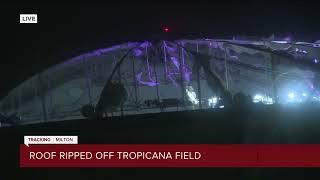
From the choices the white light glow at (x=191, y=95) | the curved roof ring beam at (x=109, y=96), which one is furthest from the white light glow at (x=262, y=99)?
the curved roof ring beam at (x=109, y=96)

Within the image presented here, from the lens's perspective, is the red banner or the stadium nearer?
the red banner

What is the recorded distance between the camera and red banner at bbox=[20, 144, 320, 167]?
240 cm

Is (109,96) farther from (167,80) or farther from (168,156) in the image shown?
(168,156)

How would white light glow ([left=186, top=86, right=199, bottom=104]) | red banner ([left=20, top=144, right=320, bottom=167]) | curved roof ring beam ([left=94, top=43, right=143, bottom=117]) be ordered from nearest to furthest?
red banner ([left=20, top=144, right=320, bottom=167]), curved roof ring beam ([left=94, top=43, right=143, bottom=117]), white light glow ([left=186, top=86, right=199, bottom=104])

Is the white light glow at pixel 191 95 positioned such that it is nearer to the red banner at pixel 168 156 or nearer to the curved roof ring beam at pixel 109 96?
the curved roof ring beam at pixel 109 96

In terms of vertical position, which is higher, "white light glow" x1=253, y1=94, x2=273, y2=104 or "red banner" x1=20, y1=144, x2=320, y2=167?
"white light glow" x1=253, y1=94, x2=273, y2=104

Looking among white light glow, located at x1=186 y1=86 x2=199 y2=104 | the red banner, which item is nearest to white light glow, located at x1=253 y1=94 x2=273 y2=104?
white light glow, located at x1=186 y1=86 x2=199 y2=104

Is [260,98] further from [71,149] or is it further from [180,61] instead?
[71,149]

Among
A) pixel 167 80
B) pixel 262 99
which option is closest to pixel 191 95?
pixel 167 80

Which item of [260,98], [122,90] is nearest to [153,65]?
[122,90]

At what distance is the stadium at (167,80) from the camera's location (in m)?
4.14

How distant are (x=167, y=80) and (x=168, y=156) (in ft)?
7.02

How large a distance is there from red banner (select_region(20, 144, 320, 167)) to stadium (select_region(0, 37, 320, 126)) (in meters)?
1.54

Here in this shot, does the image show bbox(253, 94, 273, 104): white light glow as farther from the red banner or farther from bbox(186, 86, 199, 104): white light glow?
the red banner
